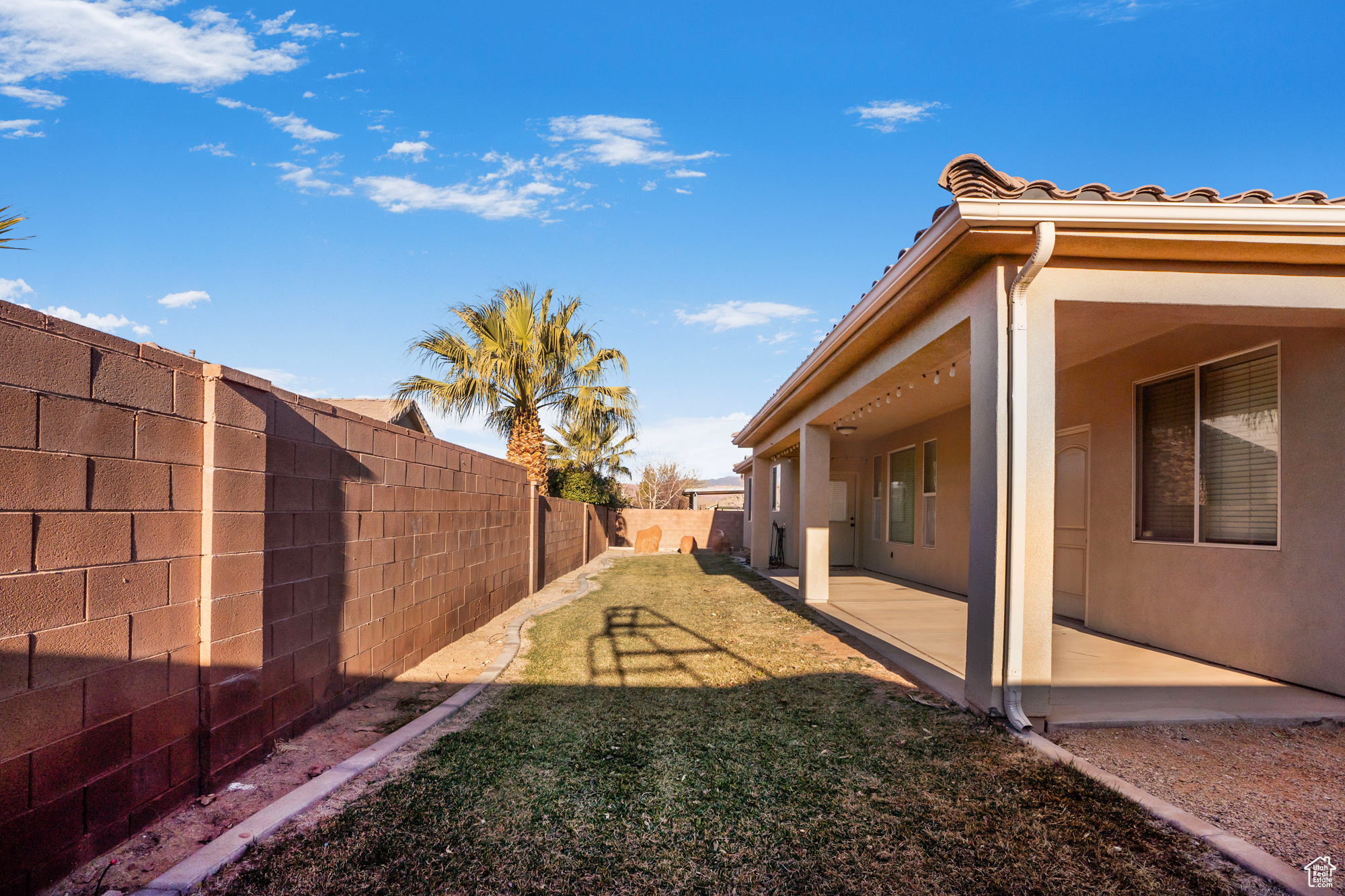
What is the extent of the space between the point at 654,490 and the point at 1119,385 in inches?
1313

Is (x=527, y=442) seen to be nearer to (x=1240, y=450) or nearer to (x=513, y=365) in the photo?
(x=513, y=365)

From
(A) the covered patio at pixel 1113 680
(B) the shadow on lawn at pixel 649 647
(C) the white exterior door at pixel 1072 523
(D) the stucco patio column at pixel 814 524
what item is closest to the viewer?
(A) the covered patio at pixel 1113 680

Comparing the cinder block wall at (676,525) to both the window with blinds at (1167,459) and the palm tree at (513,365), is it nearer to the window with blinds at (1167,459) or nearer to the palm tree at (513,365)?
the palm tree at (513,365)

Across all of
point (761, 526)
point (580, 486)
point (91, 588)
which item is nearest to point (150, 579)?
point (91, 588)

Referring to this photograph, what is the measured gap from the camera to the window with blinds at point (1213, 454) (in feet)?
17.1

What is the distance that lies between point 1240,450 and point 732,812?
→ 17.0ft

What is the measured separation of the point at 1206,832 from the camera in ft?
9.03

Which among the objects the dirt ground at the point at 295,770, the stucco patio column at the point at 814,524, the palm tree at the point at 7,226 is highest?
the palm tree at the point at 7,226

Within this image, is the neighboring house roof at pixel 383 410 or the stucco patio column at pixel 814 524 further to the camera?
the neighboring house roof at pixel 383 410

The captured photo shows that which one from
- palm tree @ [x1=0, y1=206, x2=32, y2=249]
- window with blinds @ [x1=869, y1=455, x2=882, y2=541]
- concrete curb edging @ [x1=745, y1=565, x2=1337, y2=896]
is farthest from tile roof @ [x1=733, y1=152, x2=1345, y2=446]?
window with blinds @ [x1=869, y1=455, x2=882, y2=541]

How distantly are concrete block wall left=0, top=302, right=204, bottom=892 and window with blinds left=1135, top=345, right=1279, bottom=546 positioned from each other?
277 inches

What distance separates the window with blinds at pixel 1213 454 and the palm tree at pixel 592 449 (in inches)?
437

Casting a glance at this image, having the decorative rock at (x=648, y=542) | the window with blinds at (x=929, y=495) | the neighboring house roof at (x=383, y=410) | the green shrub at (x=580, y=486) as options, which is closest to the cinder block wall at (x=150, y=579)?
the window with blinds at (x=929, y=495)

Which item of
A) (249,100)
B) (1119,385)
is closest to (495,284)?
(249,100)
